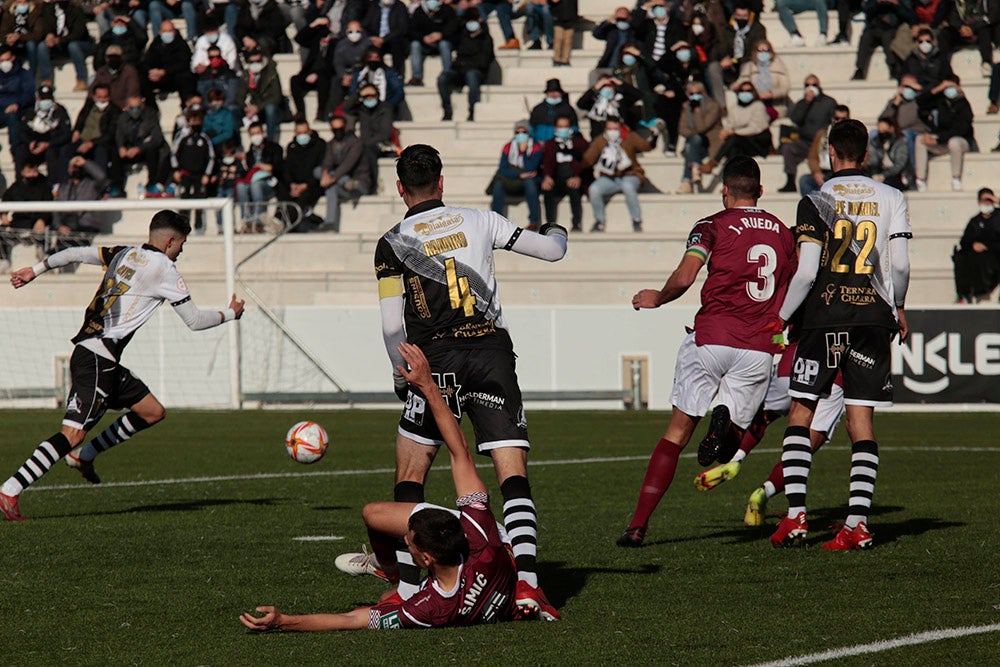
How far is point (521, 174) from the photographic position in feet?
85.3

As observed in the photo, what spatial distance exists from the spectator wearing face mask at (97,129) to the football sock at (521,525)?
22.9 meters

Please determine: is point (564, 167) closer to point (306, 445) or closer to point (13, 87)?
point (13, 87)

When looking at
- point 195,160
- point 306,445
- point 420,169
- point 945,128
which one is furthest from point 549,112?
point 420,169

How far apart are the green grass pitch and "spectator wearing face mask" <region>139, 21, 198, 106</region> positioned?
1579cm

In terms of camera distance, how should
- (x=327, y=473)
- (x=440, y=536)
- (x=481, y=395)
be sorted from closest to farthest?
1. (x=440, y=536)
2. (x=481, y=395)
3. (x=327, y=473)

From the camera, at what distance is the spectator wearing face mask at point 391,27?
96.8 feet

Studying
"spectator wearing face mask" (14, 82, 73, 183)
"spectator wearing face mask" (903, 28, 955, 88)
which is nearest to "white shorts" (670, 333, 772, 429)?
"spectator wearing face mask" (903, 28, 955, 88)

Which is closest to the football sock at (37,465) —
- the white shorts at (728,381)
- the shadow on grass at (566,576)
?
the shadow on grass at (566,576)

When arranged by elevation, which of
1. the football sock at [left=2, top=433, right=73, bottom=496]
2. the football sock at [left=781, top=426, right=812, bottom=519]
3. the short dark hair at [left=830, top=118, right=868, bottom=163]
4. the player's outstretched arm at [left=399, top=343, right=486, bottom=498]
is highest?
the short dark hair at [left=830, top=118, right=868, bottom=163]

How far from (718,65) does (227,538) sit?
782 inches

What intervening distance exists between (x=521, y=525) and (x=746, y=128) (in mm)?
20502

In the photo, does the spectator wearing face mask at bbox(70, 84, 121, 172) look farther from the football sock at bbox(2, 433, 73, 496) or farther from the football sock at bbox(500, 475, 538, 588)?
the football sock at bbox(500, 475, 538, 588)

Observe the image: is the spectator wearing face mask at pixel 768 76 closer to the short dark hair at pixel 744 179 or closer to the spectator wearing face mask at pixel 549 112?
the spectator wearing face mask at pixel 549 112

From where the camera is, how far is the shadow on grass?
739 centimetres
